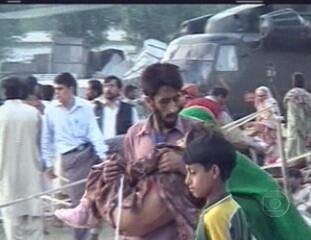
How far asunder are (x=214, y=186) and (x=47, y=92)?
315 cm

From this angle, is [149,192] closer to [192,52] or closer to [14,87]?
[192,52]

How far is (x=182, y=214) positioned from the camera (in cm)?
405

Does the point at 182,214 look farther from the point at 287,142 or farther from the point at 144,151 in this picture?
the point at 287,142

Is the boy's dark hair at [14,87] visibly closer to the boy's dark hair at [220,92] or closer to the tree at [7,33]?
the tree at [7,33]

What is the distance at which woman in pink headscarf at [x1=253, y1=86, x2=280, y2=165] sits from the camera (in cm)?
621

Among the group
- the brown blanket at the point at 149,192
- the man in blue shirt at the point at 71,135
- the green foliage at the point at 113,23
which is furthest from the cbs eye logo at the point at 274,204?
the man in blue shirt at the point at 71,135

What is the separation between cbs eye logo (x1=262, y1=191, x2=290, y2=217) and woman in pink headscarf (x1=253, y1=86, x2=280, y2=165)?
212 centimetres

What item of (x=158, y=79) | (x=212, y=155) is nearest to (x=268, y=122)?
(x=158, y=79)

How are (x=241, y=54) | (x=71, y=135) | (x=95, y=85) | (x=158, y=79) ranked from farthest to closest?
(x=71, y=135)
(x=95, y=85)
(x=241, y=54)
(x=158, y=79)

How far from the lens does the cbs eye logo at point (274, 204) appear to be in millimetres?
4012

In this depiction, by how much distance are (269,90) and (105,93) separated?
99cm

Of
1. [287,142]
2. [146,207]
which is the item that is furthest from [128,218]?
[287,142]

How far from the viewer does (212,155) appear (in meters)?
3.70

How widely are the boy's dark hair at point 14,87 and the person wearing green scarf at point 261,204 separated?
241cm
